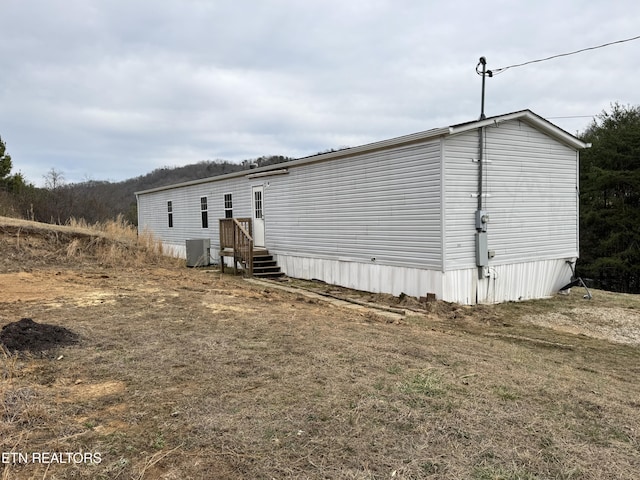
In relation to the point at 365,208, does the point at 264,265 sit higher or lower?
lower

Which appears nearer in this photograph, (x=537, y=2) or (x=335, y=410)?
(x=335, y=410)

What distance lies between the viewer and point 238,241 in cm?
1373

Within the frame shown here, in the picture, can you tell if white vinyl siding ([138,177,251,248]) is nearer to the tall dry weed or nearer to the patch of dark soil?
the tall dry weed

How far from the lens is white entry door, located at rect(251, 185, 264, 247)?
14477mm

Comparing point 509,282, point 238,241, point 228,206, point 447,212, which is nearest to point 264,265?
point 238,241

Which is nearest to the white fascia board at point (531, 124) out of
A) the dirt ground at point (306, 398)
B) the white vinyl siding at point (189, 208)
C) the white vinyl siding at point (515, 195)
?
the white vinyl siding at point (515, 195)

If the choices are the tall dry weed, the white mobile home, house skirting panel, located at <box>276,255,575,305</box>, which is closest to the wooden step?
the white mobile home

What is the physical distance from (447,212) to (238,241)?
6.97 meters

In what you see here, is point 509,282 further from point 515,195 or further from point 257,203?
point 257,203

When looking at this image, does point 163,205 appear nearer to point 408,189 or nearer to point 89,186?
point 408,189

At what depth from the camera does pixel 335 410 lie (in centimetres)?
332

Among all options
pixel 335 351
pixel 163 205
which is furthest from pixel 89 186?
pixel 335 351

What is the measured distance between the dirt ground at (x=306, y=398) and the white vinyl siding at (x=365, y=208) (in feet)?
8.34

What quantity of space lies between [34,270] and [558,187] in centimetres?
1313
